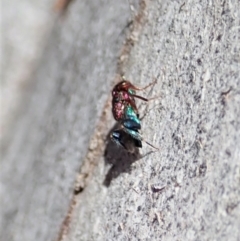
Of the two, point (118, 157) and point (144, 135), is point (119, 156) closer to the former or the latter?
point (118, 157)

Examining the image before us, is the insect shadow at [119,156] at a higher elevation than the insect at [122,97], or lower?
lower

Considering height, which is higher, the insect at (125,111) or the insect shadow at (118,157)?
the insect at (125,111)

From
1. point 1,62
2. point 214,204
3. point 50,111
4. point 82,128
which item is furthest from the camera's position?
point 1,62

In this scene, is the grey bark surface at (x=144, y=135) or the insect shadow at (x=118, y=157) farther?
the insect shadow at (x=118, y=157)

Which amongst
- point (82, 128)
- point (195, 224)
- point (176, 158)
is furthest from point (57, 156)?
point (195, 224)

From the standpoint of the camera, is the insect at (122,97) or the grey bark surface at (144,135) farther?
the insect at (122,97)

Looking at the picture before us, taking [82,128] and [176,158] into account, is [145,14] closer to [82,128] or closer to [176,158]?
[82,128]
